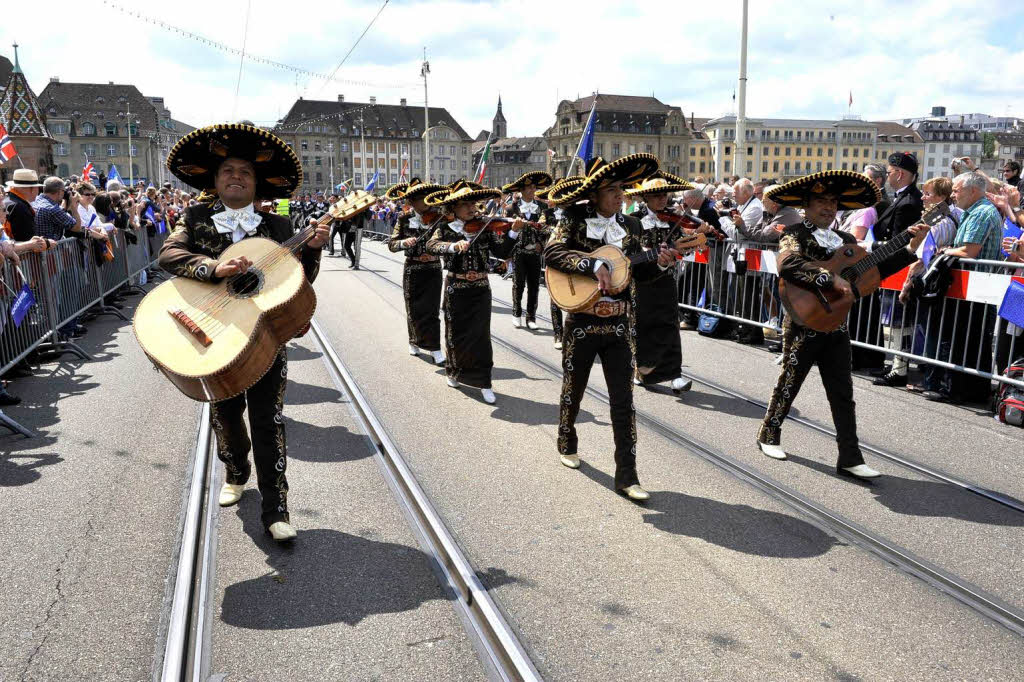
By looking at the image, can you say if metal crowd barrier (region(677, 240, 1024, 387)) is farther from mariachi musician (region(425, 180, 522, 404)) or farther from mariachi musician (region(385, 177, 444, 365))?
mariachi musician (region(385, 177, 444, 365))

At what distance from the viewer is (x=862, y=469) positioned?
213 inches

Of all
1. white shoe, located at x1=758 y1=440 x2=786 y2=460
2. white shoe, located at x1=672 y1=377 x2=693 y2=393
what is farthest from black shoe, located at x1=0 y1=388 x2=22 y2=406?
white shoe, located at x1=758 y1=440 x2=786 y2=460

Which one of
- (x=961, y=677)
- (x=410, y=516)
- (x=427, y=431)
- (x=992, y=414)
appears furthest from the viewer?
(x=992, y=414)

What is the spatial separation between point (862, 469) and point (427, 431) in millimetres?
3316

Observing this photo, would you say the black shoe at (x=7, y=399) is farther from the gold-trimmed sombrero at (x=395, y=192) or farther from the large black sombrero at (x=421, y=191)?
the gold-trimmed sombrero at (x=395, y=192)

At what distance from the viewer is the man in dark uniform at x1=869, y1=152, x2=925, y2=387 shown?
27.4ft

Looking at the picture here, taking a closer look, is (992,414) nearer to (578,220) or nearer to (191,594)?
(578,220)

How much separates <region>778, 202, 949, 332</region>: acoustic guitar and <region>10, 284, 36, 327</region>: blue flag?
24.5 ft

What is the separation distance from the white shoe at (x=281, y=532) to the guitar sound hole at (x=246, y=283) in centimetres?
131

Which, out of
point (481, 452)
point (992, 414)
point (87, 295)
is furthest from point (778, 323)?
point (87, 295)

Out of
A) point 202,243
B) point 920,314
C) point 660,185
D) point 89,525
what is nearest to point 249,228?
point 202,243

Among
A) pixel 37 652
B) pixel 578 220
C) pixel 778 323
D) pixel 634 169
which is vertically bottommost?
pixel 37 652

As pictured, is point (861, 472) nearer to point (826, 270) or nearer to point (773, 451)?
point (773, 451)

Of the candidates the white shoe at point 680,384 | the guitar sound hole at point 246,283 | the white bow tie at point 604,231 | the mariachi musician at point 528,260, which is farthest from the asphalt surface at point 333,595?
the mariachi musician at point 528,260
